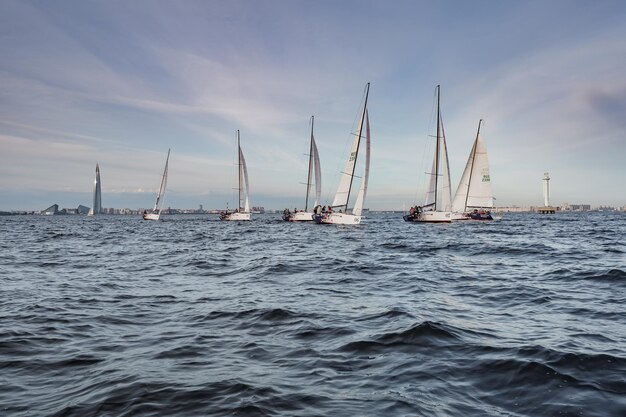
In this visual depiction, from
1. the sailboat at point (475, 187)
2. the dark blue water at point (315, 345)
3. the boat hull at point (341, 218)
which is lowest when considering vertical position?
the dark blue water at point (315, 345)

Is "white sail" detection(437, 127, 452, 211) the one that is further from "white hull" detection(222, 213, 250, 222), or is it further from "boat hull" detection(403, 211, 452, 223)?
"white hull" detection(222, 213, 250, 222)

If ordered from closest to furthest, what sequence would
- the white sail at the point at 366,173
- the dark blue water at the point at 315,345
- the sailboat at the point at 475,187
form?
the dark blue water at the point at 315,345
the white sail at the point at 366,173
the sailboat at the point at 475,187

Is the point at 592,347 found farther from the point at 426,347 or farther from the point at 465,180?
the point at 465,180

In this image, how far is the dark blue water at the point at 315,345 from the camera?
15.6ft

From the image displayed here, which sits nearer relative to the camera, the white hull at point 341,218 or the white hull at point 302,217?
the white hull at point 341,218

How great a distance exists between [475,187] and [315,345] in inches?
2520

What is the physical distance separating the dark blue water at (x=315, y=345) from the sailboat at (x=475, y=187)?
53051 millimetres

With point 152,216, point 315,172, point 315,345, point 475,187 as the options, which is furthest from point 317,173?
point 315,345

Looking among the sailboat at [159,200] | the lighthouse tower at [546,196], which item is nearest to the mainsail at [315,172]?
the sailboat at [159,200]

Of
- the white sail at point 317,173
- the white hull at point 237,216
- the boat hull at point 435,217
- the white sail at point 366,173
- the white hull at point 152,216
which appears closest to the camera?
the white sail at point 366,173

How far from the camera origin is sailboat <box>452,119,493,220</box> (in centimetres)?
6500

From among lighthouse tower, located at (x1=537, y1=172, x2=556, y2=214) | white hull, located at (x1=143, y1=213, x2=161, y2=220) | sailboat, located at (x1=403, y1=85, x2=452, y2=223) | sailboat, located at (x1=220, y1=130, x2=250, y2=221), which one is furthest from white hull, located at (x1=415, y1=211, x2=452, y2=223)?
lighthouse tower, located at (x1=537, y1=172, x2=556, y2=214)

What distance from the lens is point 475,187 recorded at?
6544 cm

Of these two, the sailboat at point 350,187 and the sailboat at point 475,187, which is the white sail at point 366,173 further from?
the sailboat at point 475,187
